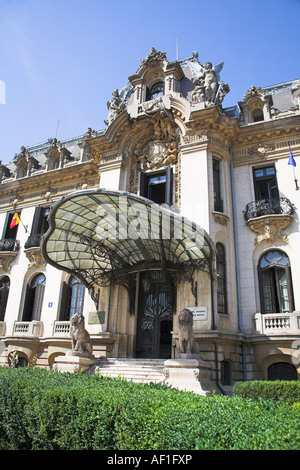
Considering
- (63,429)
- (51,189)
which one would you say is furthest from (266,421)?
(51,189)

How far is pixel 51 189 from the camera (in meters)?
22.2

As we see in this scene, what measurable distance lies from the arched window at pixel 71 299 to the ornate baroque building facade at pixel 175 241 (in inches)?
3.1

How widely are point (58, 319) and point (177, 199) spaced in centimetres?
890

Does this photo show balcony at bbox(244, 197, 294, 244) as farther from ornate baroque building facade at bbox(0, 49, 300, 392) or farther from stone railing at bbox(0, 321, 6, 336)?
stone railing at bbox(0, 321, 6, 336)

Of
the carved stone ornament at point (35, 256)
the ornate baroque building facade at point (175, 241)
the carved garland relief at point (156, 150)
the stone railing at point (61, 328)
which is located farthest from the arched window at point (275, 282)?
the carved stone ornament at point (35, 256)

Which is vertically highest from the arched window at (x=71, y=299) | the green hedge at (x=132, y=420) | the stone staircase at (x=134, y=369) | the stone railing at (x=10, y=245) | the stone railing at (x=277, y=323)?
the stone railing at (x=10, y=245)

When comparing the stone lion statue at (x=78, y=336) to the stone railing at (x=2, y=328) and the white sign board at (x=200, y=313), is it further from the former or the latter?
the stone railing at (x=2, y=328)

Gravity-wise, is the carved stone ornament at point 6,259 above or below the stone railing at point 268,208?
below

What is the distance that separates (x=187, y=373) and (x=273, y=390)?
2495 millimetres

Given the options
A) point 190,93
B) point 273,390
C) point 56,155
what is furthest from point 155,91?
point 273,390

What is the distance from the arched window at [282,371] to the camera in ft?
43.0

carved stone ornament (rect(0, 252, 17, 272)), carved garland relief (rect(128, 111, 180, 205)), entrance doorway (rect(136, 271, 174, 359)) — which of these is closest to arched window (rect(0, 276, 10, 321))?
carved stone ornament (rect(0, 252, 17, 272))
